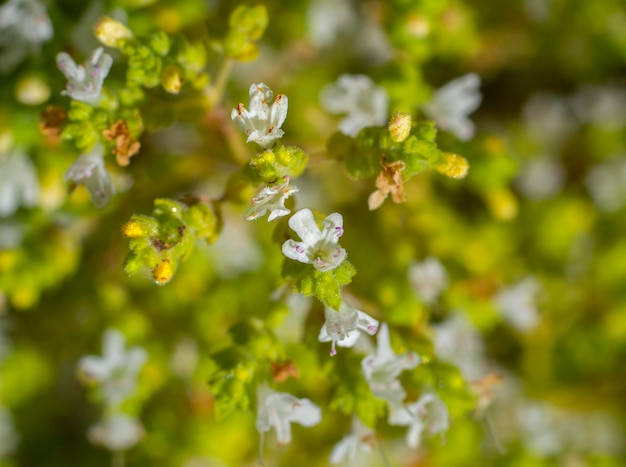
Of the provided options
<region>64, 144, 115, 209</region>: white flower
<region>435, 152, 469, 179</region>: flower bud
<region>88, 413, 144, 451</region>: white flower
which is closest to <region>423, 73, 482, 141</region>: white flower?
<region>435, 152, 469, 179</region>: flower bud

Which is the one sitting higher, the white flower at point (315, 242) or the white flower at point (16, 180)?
the white flower at point (315, 242)

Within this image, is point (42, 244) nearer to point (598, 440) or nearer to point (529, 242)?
point (529, 242)

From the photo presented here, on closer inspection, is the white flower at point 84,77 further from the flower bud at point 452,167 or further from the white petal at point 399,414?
the white petal at point 399,414

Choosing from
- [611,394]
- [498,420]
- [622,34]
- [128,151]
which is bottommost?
[128,151]

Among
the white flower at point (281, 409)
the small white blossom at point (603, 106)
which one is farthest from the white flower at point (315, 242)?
the small white blossom at point (603, 106)

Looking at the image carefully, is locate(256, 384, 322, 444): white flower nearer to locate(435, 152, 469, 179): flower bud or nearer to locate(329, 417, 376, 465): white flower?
locate(329, 417, 376, 465): white flower

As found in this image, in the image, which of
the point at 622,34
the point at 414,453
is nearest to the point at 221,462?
the point at 414,453
